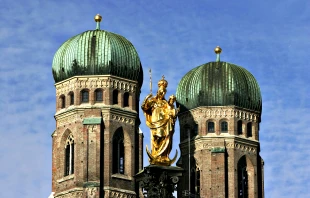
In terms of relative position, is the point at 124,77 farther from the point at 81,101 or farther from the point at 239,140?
the point at 239,140

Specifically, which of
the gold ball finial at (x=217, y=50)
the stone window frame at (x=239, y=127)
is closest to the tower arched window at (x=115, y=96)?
the stone window frame at (x=239, y=127)

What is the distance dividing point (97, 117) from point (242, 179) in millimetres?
13844

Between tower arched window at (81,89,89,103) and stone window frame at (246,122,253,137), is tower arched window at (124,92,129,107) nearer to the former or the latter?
tower arched window at (81,89,89,103)

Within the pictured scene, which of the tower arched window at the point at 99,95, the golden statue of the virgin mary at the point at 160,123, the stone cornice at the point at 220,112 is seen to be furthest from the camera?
the stone cornice at the point at 220,112

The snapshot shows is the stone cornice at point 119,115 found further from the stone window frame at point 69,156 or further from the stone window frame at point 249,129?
the stone window frame at point 249,129

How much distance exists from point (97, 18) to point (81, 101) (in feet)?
25.9

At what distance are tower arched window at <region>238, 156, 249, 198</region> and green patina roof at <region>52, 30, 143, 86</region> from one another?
34.9ft

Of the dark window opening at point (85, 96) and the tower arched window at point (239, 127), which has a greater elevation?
the dark window opening at point (85, 96)

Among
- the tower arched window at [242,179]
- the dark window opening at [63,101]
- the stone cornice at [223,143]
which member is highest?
the dark window opening at [63,101]

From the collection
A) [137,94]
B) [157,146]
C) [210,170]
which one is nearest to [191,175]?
[210,170]

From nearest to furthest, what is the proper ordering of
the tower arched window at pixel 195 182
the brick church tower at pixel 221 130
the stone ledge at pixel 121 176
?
the stone ledge at pixel 121 176
the brick church tower at pixel 221 130
the tower arched window at pixel 195 182

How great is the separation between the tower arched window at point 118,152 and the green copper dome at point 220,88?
28.0 feet

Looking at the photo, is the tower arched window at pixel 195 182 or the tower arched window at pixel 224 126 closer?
the tower arched window at pixel 195 182

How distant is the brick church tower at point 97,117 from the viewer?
282 feet
